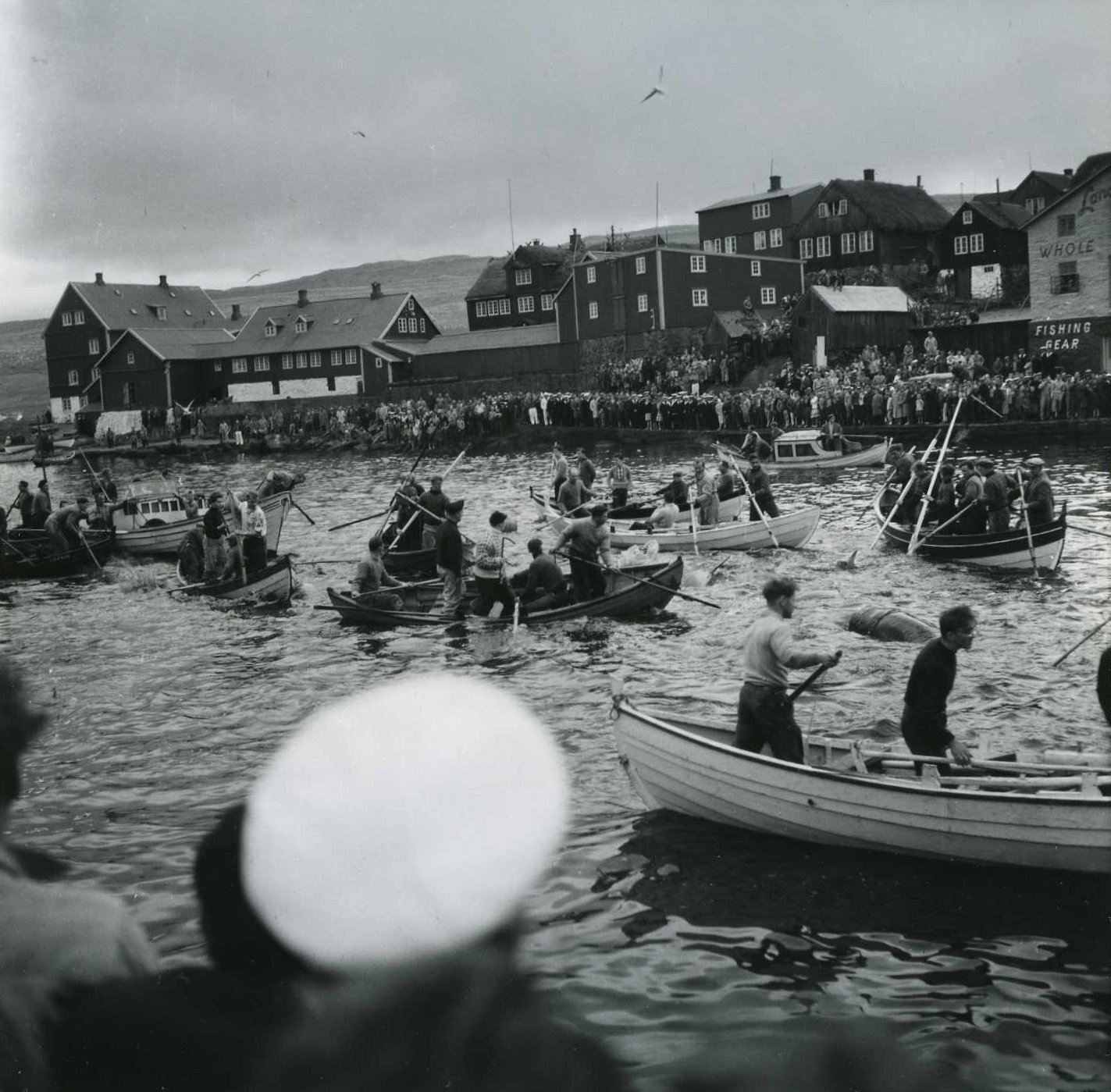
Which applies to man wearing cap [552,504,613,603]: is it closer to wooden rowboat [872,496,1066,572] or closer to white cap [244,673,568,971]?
white cap [244,673,568,971]

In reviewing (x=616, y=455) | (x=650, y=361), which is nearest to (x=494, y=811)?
(x=616, y=455)

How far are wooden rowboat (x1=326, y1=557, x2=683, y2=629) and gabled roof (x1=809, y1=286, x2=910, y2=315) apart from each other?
41.5 metres

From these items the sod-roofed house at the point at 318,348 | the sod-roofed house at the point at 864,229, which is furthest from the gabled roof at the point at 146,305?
the sod-roofed house at the point at 864,229

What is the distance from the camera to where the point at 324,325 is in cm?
8856

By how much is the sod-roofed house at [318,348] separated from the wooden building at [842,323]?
34035mm

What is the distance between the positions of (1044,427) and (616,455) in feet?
60.7

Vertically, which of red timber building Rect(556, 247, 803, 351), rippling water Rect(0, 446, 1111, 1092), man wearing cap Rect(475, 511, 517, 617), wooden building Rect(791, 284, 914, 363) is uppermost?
red timber building Rect(556, 247, 803, 351)

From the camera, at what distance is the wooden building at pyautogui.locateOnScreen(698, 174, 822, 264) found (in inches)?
3337

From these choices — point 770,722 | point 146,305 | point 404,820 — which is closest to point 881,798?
point 770,722

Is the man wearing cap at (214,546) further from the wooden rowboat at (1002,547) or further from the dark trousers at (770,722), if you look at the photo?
the dark trousers at (770,722)

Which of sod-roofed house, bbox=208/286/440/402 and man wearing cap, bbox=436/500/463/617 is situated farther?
sod-roofed house, bbox=208/286/440/402

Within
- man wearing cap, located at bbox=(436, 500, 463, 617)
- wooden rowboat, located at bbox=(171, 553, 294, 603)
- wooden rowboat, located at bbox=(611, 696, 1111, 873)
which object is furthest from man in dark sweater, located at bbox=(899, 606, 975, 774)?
wooden rowboat, located at bbox=(171, 553, 294, 603)

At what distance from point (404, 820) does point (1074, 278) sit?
4852 centimetres

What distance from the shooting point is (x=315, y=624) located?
2178 centimetres
